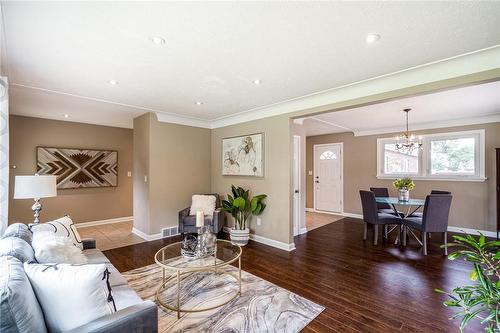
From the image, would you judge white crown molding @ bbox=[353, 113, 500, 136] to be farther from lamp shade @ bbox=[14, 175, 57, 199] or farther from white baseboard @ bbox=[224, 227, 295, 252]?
lamp shade @ bbox=[14, 175, 57, 199]

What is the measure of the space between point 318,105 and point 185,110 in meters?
2.44

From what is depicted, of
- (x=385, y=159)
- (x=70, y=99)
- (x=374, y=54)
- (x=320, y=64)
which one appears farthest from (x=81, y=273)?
Result: (x=385, y=159)

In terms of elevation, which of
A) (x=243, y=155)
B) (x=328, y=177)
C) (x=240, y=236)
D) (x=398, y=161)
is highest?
(x=243, y=155)

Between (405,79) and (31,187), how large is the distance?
4.36 m

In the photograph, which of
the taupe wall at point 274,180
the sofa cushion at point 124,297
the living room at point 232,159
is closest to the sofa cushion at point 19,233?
the living room at point 232,159

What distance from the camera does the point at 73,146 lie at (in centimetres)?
547

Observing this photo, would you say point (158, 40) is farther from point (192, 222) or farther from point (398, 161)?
point (398, 161)

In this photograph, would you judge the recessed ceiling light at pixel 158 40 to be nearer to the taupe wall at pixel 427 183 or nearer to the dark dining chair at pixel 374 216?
the dark dining chair at pixel 374 216

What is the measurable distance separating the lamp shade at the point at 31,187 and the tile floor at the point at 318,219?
15.7 ft

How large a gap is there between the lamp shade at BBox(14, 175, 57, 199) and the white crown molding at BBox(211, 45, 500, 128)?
10.9ft

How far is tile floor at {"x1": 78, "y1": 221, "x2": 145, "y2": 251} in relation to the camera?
434 centimetres

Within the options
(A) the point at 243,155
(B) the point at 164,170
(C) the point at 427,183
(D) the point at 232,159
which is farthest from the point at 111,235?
(C) the point at 427,183

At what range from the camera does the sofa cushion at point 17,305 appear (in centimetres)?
100

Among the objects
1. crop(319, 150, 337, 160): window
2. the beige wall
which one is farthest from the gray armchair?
crop(319, 150, 337, 160): window
